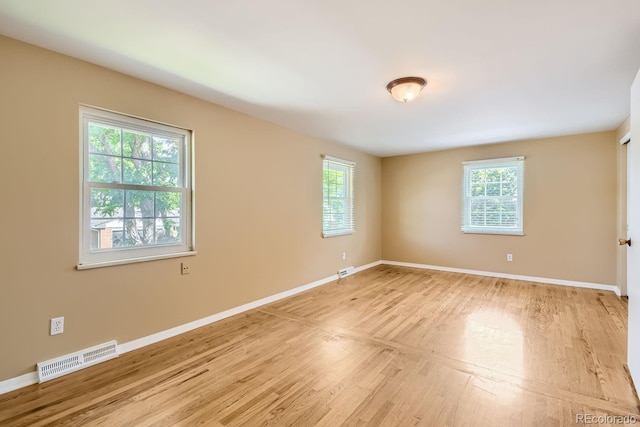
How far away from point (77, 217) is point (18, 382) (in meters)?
1.16

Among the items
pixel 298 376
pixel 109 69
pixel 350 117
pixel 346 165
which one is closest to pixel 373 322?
pixel 298 376

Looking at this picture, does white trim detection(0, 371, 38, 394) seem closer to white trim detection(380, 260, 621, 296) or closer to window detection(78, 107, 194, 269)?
window detection(78, 107, 194, 269)

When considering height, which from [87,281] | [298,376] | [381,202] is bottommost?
[298,376]

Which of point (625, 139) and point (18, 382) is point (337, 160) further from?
point (18, 382)

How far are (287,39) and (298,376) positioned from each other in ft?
7.75

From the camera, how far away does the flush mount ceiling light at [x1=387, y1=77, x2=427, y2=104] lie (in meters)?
2.57

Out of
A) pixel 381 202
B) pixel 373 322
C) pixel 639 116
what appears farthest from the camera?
pixel 381 202

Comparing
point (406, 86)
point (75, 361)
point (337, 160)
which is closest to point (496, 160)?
point (337, 160)

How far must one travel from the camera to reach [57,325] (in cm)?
221

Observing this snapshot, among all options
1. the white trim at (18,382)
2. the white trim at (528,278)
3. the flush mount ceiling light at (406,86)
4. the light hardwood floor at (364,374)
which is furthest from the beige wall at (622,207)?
the white trim at (18,382)

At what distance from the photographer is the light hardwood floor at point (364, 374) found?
177cm

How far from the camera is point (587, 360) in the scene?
237 centimetres

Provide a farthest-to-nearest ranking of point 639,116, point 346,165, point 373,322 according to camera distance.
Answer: point 346,165 → point 373,322 → point 639,116

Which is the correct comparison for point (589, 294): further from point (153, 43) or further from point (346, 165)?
point (153, 43)
